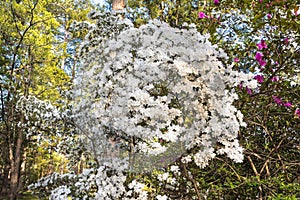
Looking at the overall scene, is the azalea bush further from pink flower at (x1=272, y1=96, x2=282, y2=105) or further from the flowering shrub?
pink flower at (x1=272, y1=96, x2=282, y2=105)

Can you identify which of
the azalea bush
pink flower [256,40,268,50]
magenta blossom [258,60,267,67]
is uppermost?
pink flower [256,40,268,50]

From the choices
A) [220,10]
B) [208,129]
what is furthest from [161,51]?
[220,10]

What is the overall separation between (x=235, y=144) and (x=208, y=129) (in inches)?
8.8

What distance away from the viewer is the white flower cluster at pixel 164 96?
178 centimetres

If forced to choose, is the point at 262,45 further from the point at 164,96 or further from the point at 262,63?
the point at 164,96

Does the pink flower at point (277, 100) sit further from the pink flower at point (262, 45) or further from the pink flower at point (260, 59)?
the pink flower at point (262, 45)

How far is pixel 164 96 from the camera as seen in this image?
1795 millimetres

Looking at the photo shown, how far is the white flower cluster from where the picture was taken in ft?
5.82

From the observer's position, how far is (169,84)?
6.08ft

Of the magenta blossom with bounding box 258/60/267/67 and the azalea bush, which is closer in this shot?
the azalea bush

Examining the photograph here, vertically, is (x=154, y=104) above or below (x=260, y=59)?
below

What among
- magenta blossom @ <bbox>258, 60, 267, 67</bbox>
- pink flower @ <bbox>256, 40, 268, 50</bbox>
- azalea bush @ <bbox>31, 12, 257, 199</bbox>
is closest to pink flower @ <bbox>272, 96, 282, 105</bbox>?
magenta blossom @ <bbox>258, 60, 267, 67</bbox>

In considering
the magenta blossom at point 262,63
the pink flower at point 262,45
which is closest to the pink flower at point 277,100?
the magenta blossom at point 262,63

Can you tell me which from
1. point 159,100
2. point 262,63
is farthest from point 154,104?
point 262,63
